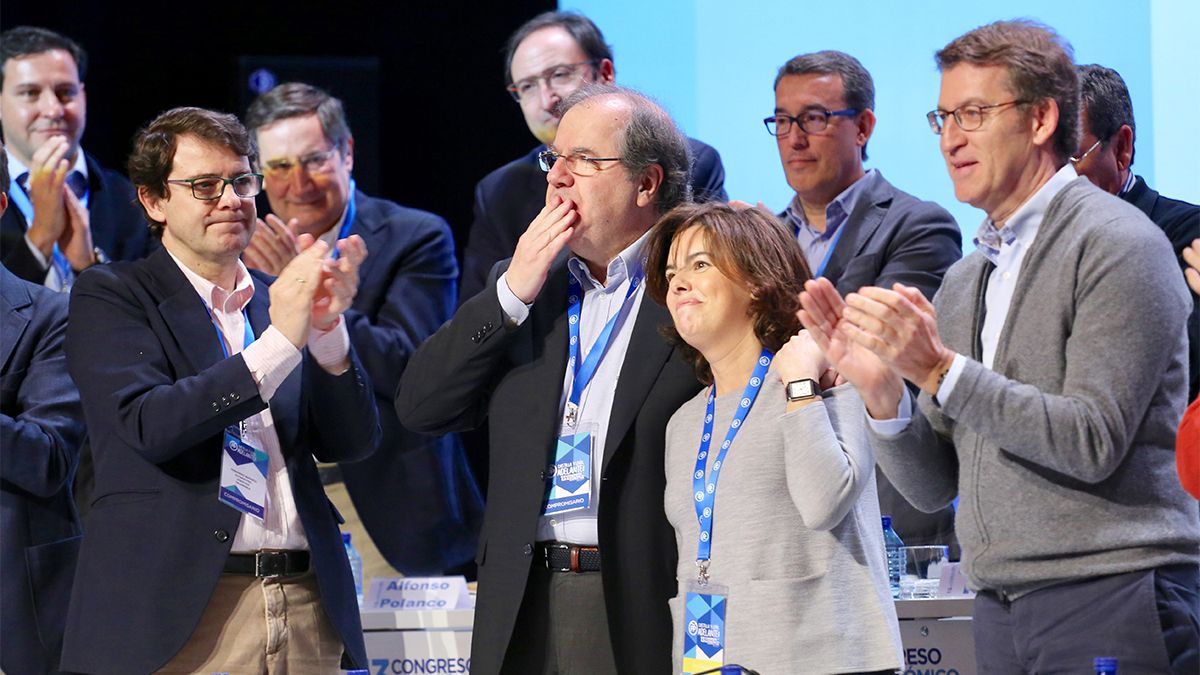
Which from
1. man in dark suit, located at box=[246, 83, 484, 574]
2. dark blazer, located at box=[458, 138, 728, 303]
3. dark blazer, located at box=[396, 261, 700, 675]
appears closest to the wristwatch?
dark blazer, located at box=[396, 261, 700, 675]

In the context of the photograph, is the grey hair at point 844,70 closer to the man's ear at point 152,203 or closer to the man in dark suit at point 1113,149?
the man in dark suit at point 1113,149

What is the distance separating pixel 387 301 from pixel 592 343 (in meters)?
1.81

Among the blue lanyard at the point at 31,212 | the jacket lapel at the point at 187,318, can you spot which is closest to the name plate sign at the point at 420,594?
the jacket lapel at the point at 187,318

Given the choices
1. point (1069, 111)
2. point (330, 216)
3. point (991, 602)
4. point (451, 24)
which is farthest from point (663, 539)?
point (451, 24)

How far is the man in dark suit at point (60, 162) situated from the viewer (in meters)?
4.57

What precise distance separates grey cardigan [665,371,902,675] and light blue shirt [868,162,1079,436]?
10 centimetres

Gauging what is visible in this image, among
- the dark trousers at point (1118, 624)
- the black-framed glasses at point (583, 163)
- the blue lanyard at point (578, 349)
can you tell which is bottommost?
the dark trousers at point (1118, 624)

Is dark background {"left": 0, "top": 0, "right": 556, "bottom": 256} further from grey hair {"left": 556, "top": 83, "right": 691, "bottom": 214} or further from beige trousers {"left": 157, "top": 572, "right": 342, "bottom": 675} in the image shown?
beige trousers {"left": 157, "top": 572, "right": 342, "bottom": 675}

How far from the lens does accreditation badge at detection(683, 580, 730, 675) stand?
2.47 meters

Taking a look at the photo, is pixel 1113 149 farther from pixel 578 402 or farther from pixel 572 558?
pixel 572 558

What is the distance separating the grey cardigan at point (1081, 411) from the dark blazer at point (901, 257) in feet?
4.51

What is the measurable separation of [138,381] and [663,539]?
1.10m

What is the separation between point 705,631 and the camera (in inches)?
98.1

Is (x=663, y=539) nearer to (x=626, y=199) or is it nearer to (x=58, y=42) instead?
(x=626, y=199)
